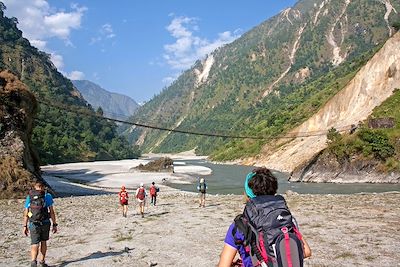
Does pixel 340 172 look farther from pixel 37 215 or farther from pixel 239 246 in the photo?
pixel 239 246

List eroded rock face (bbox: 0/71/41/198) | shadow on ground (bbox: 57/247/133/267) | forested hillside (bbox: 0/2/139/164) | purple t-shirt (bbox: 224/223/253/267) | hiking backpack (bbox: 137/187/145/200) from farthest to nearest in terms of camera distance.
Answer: forested hillside (bbox: 0/2/139/164) < eroded rock face (bbox: 0/71/41/198) < hiking backpack (bbox: 137/187/145/200) < shadow on ground (bbox: 57/247/133/267) < purple t-shirt (bbox: 224/223/253/267)

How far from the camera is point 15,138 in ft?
101

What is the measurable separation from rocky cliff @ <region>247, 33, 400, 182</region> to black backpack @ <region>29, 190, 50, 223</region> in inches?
1758

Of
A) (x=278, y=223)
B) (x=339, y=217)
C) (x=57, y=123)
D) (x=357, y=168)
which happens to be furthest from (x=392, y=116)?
(x=57, y=123)

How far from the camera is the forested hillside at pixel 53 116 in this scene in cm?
10400

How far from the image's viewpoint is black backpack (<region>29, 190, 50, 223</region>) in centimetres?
939

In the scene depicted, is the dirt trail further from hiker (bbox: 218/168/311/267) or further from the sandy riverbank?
hiker (bbox: 218/168/311/267)

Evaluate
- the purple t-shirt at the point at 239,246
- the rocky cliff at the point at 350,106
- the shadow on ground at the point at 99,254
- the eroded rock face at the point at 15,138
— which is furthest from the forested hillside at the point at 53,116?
the purple t-shirt at the point at 239,246

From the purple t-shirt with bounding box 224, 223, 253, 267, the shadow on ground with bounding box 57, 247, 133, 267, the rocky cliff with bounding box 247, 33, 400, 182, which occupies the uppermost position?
the rocky cliff with bounding box 247, 33, 400, 182

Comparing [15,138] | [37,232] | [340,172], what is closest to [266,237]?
[37,232]

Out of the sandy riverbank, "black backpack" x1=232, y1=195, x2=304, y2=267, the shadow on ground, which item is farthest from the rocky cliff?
"black backpack" x1=232, y1=195, x2=304, y2=267

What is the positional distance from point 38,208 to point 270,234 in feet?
23.8

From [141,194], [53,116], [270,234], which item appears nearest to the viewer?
[270,234]

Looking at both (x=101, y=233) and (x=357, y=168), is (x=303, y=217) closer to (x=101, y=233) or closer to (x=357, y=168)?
(x=101, y=233)
